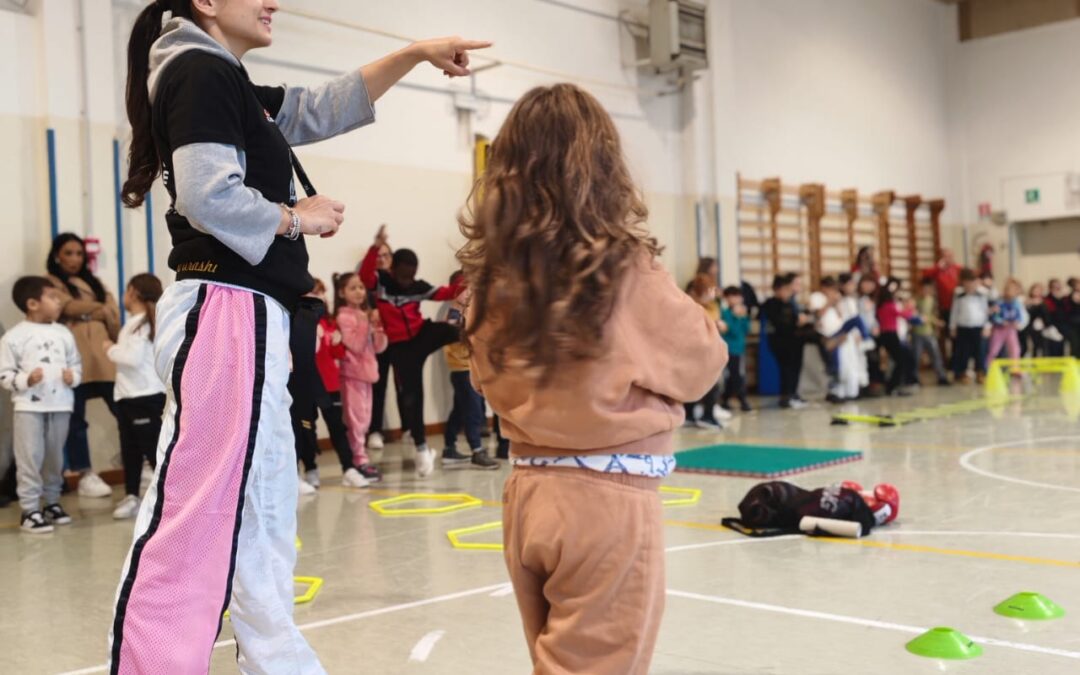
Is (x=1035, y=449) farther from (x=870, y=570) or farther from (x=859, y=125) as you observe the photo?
(x=859, y=125)

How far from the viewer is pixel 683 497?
18.3 feet

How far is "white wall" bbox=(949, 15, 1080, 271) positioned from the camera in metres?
15.8

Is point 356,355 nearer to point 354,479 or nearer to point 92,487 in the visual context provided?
point 354,479

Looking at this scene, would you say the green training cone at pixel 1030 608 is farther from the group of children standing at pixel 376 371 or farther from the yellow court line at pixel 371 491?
the group of children standing at pixel 376 371

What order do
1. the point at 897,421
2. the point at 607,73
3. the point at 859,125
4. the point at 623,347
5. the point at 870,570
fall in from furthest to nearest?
the point at 859,125
the point at 607,73
the point at 897,421
the point at 870,570
the point at 623,347

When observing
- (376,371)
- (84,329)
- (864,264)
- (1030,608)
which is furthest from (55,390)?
(864,264)

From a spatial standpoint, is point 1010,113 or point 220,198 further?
point 1010,113

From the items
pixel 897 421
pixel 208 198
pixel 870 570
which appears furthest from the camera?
pixel 897 421

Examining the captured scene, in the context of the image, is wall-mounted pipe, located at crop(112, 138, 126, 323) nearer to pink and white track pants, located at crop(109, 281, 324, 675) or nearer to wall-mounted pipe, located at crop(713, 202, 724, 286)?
pink and white track pants, located at crop(109, 281, 324, 675)

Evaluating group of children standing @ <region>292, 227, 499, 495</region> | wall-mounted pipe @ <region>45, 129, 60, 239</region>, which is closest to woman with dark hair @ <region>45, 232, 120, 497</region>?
wall-mounted pipe @ <region>45, 129, 60, 239</region>

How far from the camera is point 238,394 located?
1935 millimetres

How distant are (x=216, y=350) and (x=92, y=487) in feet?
17.5

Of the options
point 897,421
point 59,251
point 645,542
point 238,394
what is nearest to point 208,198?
point 238,394

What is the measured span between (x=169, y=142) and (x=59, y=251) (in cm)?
526
